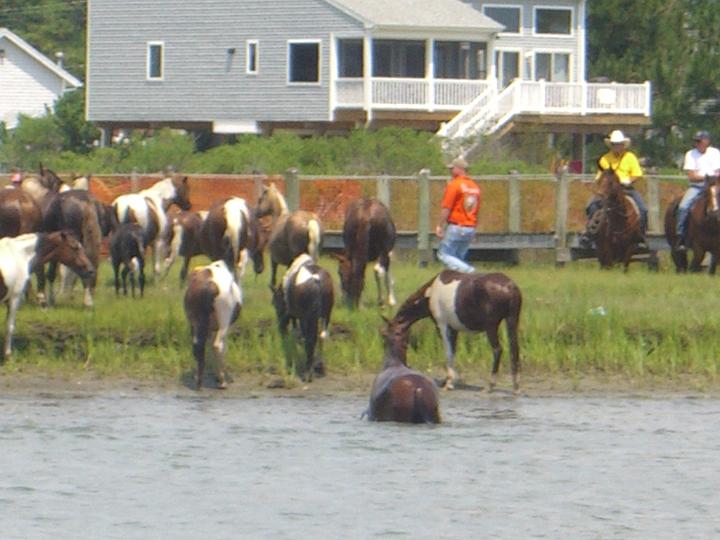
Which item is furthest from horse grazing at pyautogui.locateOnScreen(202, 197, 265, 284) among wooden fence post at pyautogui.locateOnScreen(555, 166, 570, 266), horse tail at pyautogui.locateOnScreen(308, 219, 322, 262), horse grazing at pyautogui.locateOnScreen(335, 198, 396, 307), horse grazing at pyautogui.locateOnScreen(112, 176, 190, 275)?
wooden fence post at pyautogui.locateOnScreen(555, 166, 570, 266)

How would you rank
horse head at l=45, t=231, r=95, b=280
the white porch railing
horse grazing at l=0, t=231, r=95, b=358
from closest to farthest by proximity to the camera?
1. horse grazing at l=0, t=231, r=95, b=358
2. horse head at l=45, t=231, r=95, b=280
3. the white porch railing

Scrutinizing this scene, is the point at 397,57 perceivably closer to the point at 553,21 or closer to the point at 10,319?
the point at 553,21

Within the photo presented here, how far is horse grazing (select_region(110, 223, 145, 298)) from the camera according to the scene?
1047 inches

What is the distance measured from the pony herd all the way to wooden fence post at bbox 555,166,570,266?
7.21m

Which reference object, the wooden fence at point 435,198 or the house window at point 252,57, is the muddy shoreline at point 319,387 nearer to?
the wooden fence at point 435,198

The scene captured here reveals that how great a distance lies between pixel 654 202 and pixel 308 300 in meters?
13.6

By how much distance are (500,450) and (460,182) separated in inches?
259

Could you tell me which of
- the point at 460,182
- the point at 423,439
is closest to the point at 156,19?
the point at 460,182

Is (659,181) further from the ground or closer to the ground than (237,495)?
further from the ground

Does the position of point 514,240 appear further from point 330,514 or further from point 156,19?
point 156,19

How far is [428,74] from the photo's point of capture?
64.7 m

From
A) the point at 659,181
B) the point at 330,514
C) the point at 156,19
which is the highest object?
the point at 156,19

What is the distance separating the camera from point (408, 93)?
63906 mm

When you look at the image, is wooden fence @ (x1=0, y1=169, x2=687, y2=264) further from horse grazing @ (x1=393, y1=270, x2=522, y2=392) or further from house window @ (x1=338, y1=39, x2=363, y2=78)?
house window @ (x1=338, y1=39, x2=363, y2=78)
